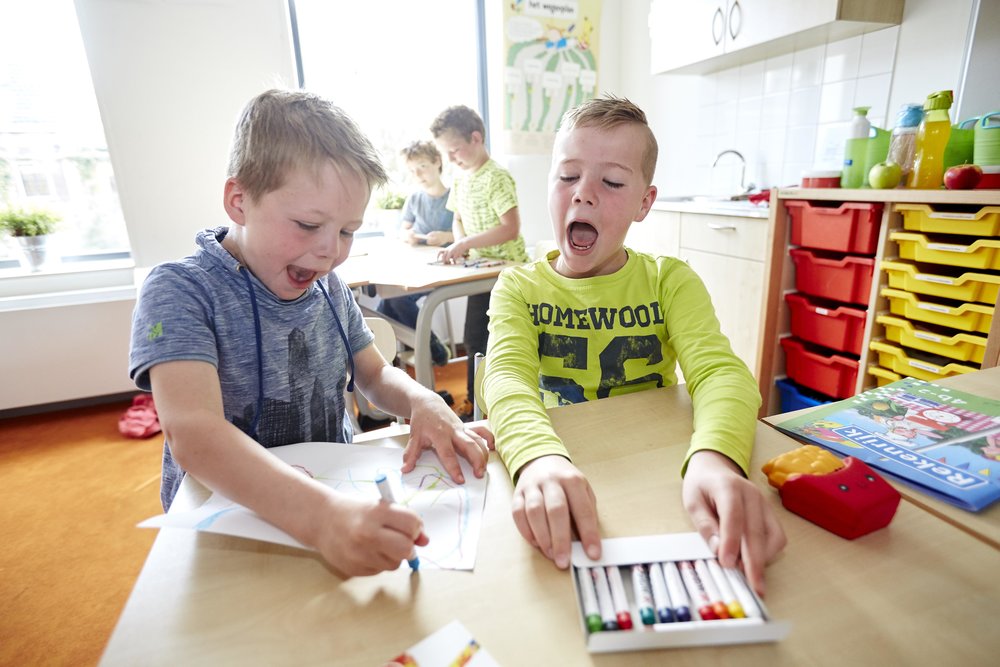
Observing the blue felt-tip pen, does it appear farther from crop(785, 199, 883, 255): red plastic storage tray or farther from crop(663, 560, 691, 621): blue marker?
crop(785, 199, 883, 255): red plastic storage tray

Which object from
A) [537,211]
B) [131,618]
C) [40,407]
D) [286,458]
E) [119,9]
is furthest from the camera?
[537,211]

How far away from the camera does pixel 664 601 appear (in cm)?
40

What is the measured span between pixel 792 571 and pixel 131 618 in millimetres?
541

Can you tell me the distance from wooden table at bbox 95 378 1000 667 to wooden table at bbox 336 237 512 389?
54.0 inches

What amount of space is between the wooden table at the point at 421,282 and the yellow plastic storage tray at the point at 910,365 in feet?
4.29

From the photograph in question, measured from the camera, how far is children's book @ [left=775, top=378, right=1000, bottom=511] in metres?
0.56

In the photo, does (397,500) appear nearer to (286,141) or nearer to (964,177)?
(286,141)

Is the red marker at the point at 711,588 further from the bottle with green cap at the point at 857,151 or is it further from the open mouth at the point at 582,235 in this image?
the bottle with green cap at the point at 857,151

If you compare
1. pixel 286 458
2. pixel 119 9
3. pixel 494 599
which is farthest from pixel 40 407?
pixel 494 599

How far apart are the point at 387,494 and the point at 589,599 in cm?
18

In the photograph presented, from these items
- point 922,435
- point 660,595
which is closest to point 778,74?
point 922,435

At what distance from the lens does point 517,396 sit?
736mm

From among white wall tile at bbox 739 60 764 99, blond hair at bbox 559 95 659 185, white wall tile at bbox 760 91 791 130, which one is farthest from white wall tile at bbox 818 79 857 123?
blond hair at bbox 559 95 659 185

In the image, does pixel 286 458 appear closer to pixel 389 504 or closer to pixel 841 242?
pixel 389 504
